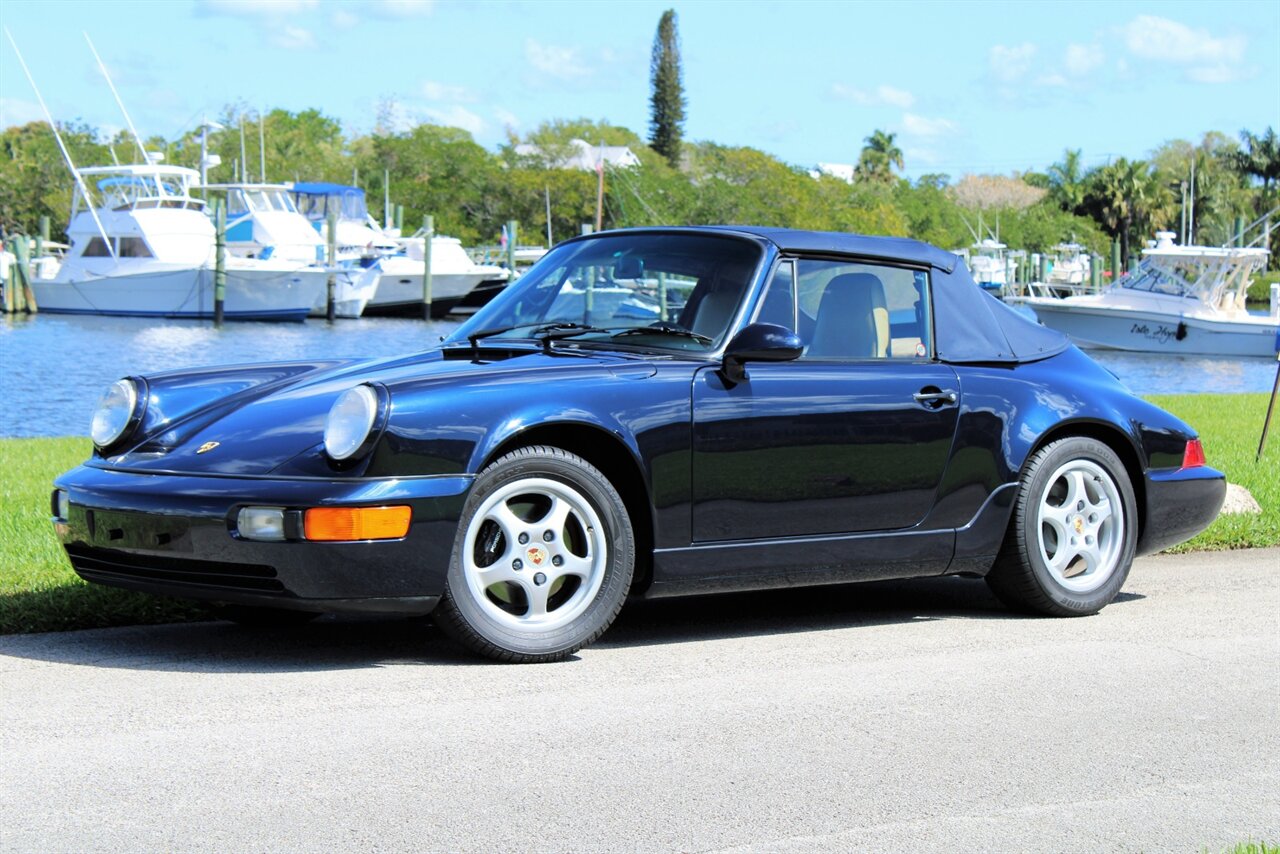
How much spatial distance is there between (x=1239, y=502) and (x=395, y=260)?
58099mm

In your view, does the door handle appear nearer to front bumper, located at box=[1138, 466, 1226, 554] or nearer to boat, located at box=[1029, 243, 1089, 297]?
front bumper, located at box=[1138, 466, 1226, 554]

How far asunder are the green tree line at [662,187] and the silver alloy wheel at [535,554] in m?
68.3

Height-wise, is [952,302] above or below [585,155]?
below

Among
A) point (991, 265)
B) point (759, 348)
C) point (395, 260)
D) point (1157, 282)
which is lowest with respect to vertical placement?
point (759, 348)

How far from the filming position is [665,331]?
5844mm

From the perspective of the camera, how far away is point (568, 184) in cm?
9262

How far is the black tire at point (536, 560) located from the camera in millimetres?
5062

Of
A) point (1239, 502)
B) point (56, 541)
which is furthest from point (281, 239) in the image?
point (56, 541)

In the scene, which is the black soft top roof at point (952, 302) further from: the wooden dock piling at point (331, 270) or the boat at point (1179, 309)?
the wooden dock piling at point (331, 270)

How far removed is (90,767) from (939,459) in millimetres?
3320

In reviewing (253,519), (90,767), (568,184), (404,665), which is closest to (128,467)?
(253,519)

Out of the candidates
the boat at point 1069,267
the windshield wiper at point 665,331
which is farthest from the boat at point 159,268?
the windshield wiper at point 665,331

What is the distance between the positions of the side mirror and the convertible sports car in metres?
0.01

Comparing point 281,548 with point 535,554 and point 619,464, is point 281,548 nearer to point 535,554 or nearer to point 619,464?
point 535,554
